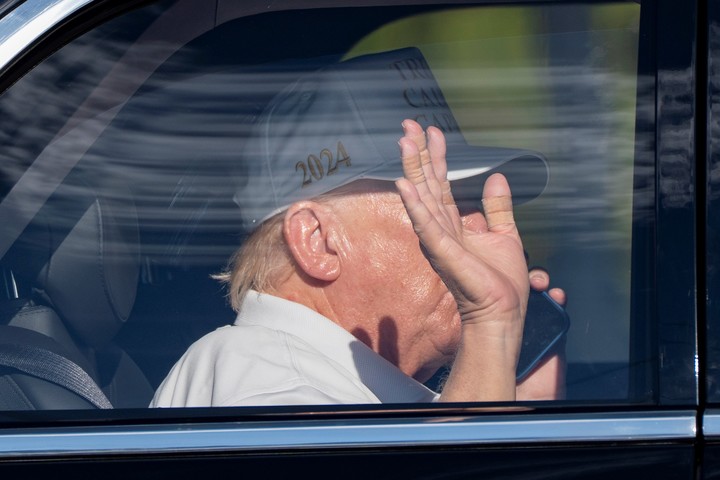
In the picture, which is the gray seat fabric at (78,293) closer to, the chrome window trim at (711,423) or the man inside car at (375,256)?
the man inside car at (375,256)

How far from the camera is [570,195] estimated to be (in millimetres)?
1596

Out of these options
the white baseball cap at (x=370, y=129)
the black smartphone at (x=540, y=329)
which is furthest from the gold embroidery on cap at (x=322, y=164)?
the black smartphone at (x=540, y=329)

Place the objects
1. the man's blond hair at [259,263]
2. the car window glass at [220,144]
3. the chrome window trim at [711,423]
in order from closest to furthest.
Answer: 1. the chrome window trim at [711,423]
2. the car window glass at [220,144]
3. the man's blond hair at [259,263]

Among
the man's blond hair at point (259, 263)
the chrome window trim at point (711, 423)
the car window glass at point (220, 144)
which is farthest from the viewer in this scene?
the man's blond hair at point (259, 263)

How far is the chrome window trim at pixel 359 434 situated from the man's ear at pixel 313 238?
15.8 inches

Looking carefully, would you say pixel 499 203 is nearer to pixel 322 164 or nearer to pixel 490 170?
pixel 490 170

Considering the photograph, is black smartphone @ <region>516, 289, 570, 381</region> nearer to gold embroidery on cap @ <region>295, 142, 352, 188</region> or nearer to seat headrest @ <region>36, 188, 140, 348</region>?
gold embroidery on cap @ <region>295, 142, 352, 188</region>

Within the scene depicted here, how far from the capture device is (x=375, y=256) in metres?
1.77

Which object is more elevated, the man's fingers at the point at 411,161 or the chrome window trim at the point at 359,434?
the man's fingers at the point at 411,161

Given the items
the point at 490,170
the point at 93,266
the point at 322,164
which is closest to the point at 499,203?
the point at 490,170

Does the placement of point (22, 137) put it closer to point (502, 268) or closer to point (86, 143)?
point (86, 143)

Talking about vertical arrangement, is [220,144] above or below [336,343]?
above

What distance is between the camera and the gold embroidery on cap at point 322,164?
1.71 m

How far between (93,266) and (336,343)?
0.44m
